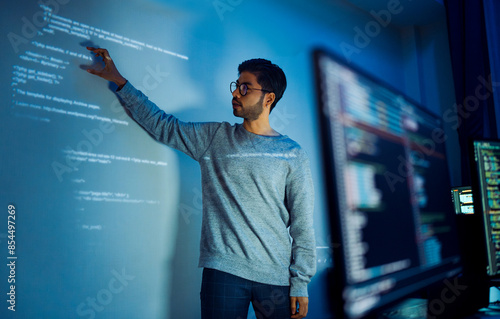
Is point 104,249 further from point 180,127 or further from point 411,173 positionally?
point 411,173

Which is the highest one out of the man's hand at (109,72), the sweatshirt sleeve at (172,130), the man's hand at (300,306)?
the man's hand at (109,72)

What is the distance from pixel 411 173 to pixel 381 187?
0.54 ft

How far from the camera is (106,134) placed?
1.54m

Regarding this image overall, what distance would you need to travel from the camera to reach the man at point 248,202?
133cm

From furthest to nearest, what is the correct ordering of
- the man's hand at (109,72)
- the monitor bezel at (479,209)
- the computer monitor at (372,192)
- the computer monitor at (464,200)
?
the computer monitor at (464,200) → the man's hand at (109,72) → the monitor bezel at (479,209) → the computer monitor at (372,192)

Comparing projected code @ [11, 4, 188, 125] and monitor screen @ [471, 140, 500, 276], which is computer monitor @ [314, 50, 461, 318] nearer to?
monitor screen @ [471, 140, 500, 276]

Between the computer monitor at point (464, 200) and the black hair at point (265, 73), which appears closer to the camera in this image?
the black hair at point (265, 73)

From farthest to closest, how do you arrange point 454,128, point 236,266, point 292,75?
point 454,128 → point 292,75 → point 236,266

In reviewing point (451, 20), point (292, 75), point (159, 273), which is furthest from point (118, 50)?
point (451, 20)

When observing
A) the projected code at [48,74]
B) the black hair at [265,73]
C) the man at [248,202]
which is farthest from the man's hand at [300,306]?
the projected code at [48,74]

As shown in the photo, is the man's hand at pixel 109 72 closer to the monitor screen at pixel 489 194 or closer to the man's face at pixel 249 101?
the man's face at pixel 249 101

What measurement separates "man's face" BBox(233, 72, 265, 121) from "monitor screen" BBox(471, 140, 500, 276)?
0.77m

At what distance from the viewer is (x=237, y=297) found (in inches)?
51.5

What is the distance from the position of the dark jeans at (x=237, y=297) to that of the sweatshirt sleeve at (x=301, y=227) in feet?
0.22
